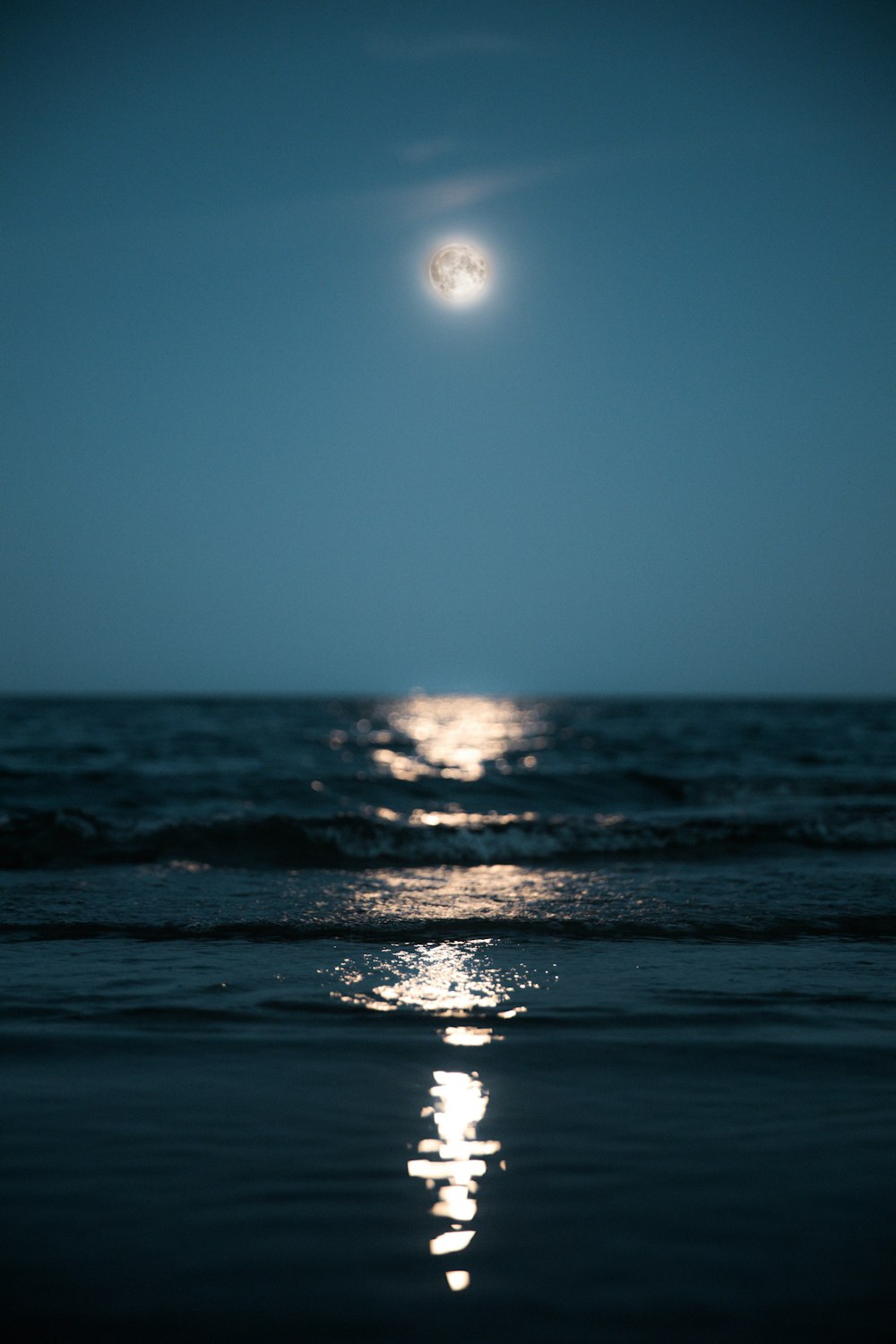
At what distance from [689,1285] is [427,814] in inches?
453

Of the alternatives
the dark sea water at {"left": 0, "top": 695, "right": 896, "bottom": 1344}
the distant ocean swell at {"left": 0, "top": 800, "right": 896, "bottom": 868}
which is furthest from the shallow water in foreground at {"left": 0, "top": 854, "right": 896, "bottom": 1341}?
the distant ocean swell at {"left": 0, "top": 800, "right": 896, "bottom": 868}

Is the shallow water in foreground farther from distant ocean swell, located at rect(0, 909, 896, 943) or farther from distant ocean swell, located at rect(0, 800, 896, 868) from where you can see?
distant ocean swell, located at rect(0, 800, 896, 868)

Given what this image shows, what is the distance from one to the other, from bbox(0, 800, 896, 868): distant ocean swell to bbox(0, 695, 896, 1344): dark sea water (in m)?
0.98

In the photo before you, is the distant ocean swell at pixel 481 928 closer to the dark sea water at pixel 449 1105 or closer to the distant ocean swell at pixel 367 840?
the dark sea water at pixel 449 1105

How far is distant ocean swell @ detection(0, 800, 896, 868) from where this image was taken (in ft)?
28.7

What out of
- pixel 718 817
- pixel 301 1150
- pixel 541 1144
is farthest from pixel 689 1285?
pixel 718 817

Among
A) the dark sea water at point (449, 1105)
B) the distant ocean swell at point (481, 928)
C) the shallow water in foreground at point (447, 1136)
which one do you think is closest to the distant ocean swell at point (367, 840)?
the dark sea water at point (449, 1105)

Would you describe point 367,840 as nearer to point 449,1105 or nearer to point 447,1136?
point 449,1105

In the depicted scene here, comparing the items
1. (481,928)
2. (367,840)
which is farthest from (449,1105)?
(367,840)

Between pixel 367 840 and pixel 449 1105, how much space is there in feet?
21.5

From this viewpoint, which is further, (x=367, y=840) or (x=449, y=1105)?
(x=367, y=840)

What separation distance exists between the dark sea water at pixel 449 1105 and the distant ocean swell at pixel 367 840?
0.98m

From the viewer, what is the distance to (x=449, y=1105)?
2.92 m

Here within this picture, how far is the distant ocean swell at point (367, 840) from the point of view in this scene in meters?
8.73
